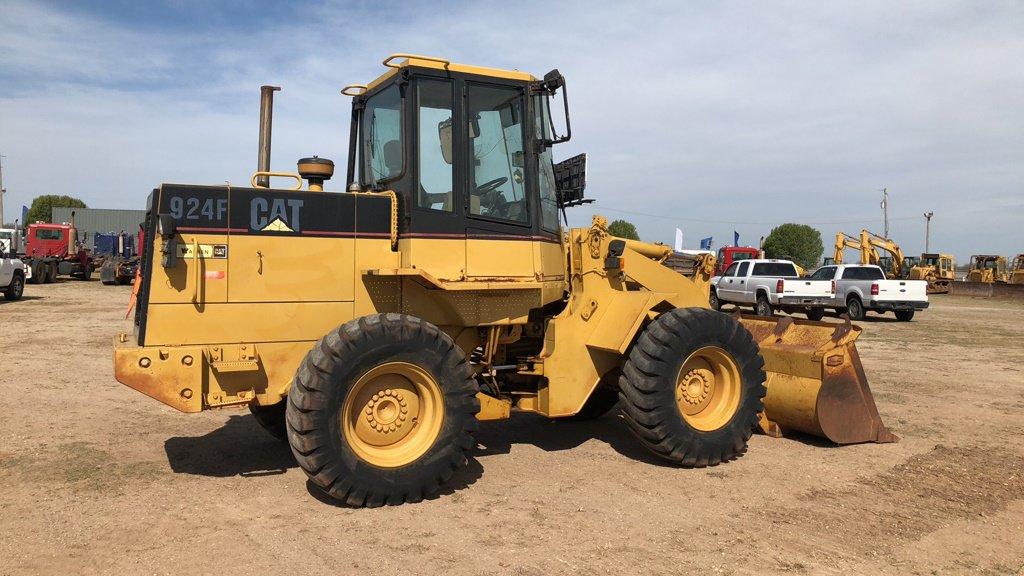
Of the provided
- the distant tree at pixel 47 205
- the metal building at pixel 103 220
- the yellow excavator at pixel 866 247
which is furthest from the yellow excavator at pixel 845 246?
the distant tree at pixel 47 205

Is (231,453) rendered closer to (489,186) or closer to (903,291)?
(489,186)

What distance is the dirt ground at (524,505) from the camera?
409 centimetres

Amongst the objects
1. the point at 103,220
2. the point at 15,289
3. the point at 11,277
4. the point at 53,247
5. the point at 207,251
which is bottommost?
the point at 15,289

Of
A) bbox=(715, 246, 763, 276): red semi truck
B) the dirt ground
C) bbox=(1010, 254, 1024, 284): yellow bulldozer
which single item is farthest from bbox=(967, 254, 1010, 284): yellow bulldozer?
the dirt ground

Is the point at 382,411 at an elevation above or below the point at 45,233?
below

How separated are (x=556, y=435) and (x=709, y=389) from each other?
5.11ft

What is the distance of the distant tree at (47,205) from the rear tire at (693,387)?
274 ft

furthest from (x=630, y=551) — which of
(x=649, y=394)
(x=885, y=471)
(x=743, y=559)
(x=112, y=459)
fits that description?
(x=112, y=459)

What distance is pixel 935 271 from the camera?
1556 inches

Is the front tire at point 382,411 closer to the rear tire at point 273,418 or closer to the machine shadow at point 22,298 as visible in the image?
the rear tire at point 273,418

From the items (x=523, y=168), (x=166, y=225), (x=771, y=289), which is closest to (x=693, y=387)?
(x=523, y=168)

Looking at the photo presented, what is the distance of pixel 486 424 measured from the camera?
291 inches

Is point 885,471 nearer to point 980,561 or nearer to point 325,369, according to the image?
point 980,561

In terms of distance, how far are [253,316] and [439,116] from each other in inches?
79.0
